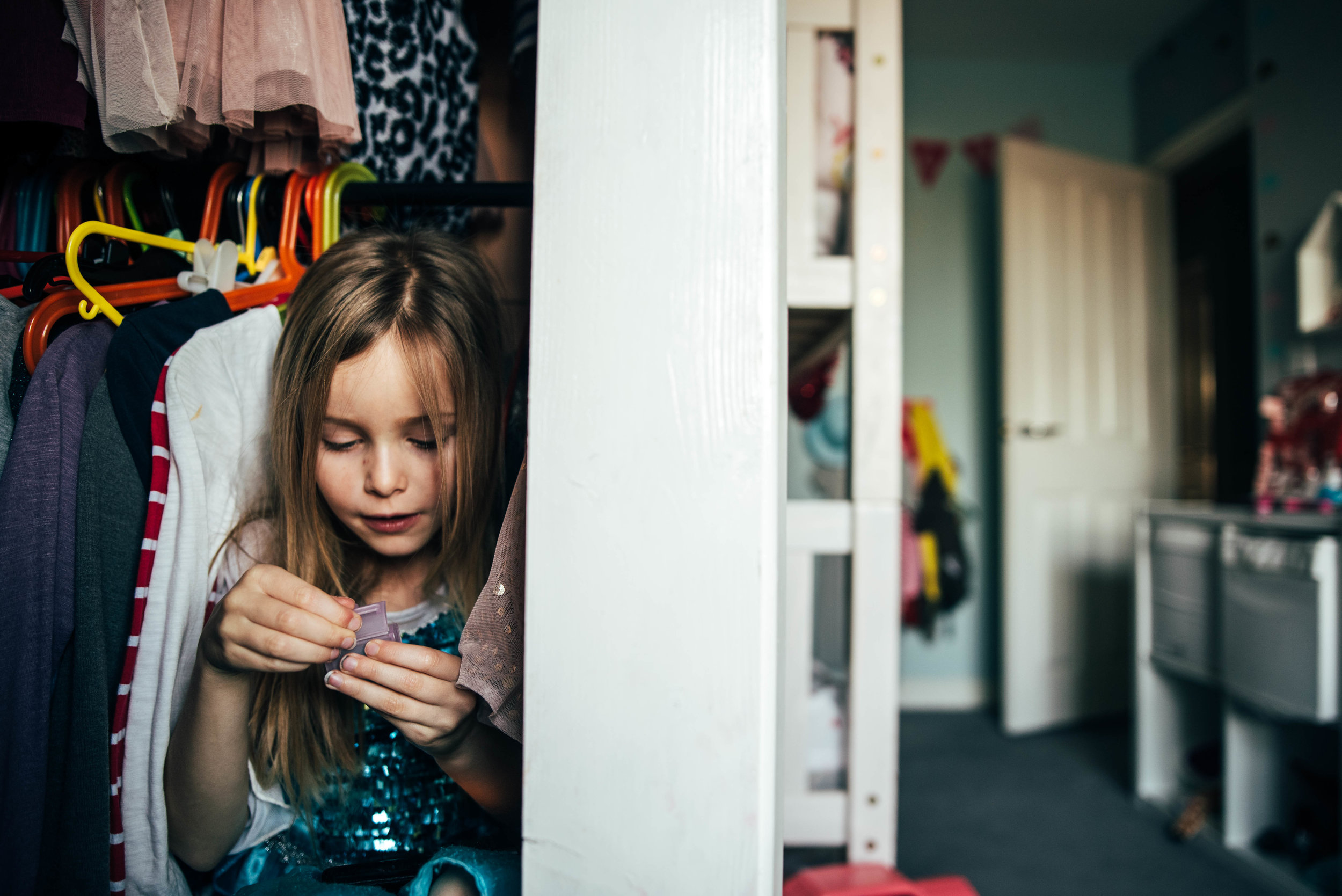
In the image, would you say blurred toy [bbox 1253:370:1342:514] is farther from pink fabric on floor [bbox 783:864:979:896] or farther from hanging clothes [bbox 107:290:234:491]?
hanging clothes [bbox 107:290:234:491]

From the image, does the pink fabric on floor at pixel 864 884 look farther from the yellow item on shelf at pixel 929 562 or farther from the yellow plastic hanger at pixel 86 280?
the yellow item on shelf at pixel 929 562

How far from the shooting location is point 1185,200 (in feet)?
10.5

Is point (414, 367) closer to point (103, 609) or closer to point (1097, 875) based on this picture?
point (103, 609)

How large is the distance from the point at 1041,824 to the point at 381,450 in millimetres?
2065

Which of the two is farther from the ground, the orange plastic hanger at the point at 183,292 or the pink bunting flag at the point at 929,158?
the pink bunting flag at the point at 929,158

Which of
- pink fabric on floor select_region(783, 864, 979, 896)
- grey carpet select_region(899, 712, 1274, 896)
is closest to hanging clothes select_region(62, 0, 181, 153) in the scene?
pink fabric on floor select_region(783, 864, 979, 896)

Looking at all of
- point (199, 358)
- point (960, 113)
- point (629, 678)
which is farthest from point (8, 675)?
point (960, 113)

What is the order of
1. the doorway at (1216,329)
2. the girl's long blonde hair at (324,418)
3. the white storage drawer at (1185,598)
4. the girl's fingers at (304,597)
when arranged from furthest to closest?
the doorway at (1216,329)
the white storage drawer at (1185,598)
the girl's long blonde hair at (324,418)
the girl's fingers at (304,597)

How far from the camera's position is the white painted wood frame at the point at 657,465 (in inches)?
16.8

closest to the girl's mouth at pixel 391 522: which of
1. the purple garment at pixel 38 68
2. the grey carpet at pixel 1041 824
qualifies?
the purple garment at pixel 38 68

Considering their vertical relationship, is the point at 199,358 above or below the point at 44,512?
above

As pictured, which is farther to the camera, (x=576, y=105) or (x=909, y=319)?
(x=909, y=319)

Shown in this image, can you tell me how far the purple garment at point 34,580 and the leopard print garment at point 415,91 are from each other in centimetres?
45

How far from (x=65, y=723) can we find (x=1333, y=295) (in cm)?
263
